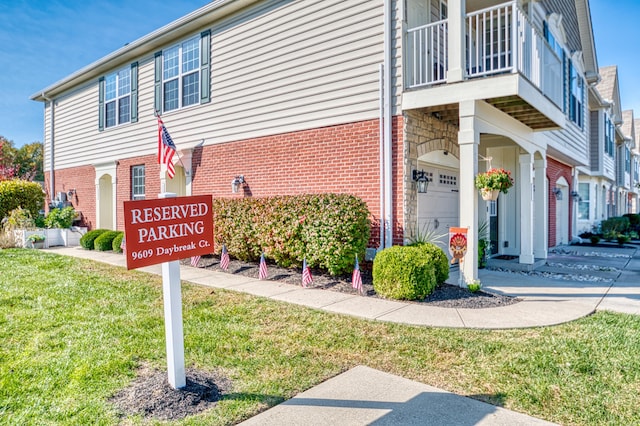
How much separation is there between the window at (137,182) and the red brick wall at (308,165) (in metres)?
1.16

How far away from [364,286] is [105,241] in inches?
333

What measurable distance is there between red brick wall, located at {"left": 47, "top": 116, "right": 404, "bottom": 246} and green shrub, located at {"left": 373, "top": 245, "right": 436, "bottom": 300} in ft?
3.42

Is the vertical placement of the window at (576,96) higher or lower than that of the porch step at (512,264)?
higher

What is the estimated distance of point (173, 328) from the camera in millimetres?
3246

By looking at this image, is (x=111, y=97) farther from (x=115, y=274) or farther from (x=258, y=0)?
(x=115, y=274)

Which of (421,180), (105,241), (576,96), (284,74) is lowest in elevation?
(105,241)

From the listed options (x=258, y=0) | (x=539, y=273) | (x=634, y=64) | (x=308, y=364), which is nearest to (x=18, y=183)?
(x=258, y=0)

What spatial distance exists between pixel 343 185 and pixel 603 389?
5538 millimetres

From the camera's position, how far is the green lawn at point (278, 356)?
308cm

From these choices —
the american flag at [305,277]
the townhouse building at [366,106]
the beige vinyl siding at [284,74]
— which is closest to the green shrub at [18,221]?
the townhouse building at [366,106]

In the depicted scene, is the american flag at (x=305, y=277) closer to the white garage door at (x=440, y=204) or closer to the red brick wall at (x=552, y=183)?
the white garage door at (x=440, y=204)

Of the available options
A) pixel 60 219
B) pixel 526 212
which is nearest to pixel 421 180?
pixel 526 212

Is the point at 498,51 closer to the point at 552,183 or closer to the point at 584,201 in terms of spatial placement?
the point at 552,183

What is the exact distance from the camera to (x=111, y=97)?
14336 mm
